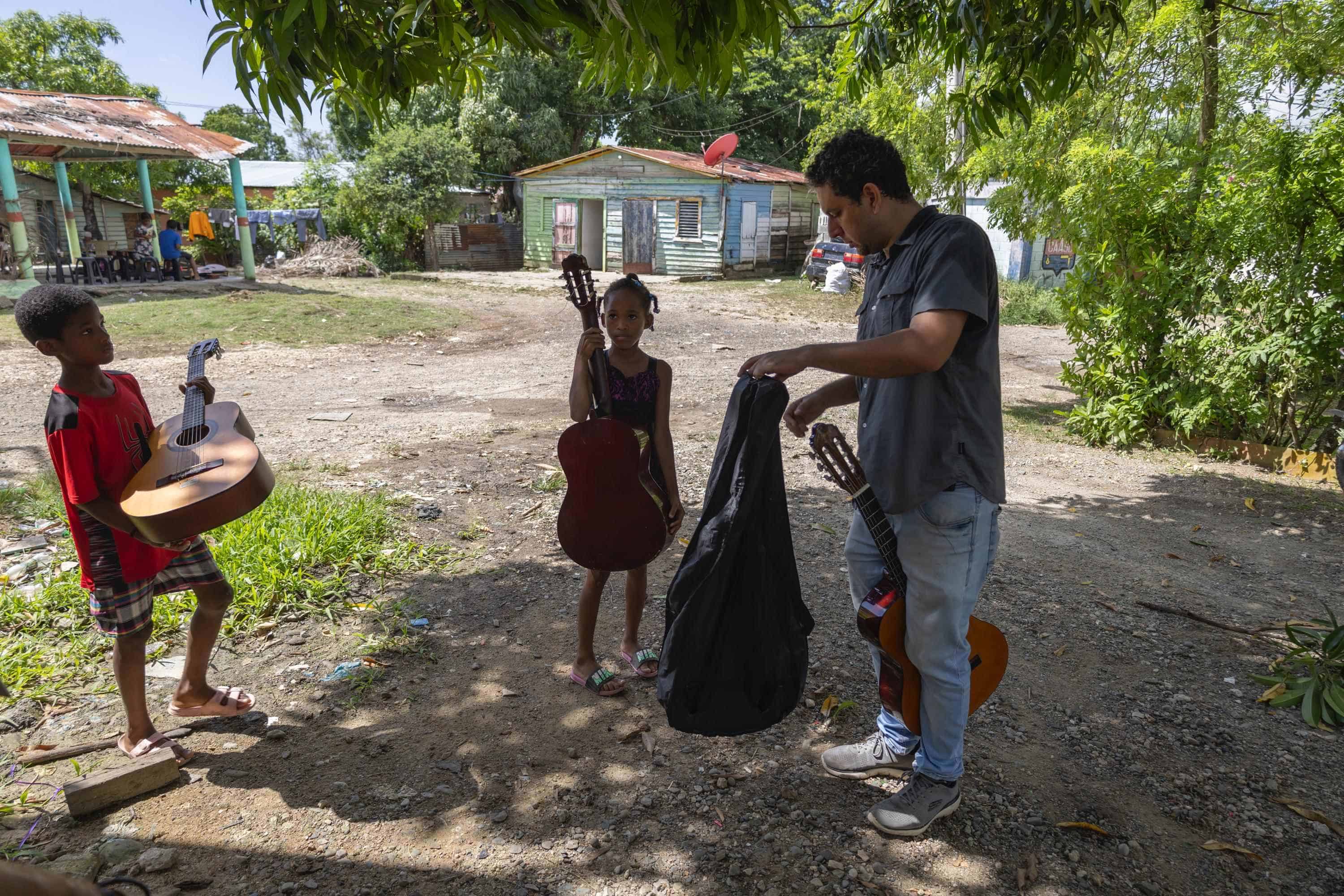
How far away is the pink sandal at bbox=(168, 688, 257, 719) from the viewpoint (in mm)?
3102

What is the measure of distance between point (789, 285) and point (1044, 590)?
699 inches

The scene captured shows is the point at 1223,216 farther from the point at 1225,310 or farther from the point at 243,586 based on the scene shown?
the point at 243,586

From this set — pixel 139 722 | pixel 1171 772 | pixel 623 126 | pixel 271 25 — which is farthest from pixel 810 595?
pixel 623 126

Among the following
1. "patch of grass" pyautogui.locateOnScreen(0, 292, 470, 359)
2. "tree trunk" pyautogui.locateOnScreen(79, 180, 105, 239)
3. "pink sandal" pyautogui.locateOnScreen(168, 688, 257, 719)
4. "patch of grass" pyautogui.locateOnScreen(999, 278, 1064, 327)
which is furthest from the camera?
"tree trunk" pyautogui.locateOnScreen(79, 180, 105, 239)

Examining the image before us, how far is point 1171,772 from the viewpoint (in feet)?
9.60

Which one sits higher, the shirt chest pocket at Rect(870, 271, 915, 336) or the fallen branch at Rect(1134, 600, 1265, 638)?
the shirt chest pocket at Rect(870, 271, 915, 336)

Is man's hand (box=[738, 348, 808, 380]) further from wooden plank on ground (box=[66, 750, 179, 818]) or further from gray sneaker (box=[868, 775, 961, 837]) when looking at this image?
wooden plank on ground (box=[66, 750, 179, 818])

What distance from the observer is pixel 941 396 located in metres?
2.36

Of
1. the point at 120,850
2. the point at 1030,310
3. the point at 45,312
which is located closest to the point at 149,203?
the point at 1030,310

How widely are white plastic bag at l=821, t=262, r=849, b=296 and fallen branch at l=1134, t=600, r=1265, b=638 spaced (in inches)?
603

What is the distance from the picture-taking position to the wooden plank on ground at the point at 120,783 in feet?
8.42

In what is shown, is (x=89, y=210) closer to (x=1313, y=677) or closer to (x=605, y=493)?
(x=605, y=493)

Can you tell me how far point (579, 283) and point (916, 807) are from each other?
7.17 feet

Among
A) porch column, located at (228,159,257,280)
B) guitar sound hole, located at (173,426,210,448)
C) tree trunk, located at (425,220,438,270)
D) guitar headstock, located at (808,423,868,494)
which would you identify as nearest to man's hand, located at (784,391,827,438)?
guitar headstock, located at (808,423,868,494)
